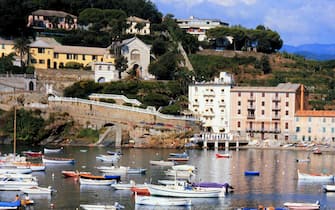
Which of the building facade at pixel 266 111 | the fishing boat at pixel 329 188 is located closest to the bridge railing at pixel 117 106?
the building facade at pixel 266 111

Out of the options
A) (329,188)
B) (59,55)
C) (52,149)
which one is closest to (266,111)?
(52,149)

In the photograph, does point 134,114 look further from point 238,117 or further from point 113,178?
point 113,178

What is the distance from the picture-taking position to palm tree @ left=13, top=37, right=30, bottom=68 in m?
101

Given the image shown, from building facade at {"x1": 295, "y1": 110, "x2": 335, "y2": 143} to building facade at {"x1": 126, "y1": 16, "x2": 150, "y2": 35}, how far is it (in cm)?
3105

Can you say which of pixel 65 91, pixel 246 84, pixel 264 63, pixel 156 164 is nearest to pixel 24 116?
pixel 65 91

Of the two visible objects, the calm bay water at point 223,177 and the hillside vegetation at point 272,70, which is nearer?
the calm bay water at point 223,177

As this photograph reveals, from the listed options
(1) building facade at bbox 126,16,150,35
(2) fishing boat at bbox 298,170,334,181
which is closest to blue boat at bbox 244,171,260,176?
(2) fishing boat at bbox 298,170,334,181

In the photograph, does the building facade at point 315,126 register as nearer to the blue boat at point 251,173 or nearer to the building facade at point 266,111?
the building facade at point 266,111

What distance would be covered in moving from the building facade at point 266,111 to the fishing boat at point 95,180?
3821 cm

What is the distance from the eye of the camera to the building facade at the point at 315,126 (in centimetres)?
9175

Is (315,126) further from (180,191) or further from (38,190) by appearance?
(38,190)

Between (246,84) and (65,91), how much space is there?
2557cm

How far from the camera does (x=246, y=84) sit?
107 metres

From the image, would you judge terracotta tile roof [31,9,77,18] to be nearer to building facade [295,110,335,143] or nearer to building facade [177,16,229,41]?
building facade [177,16,229,41]
